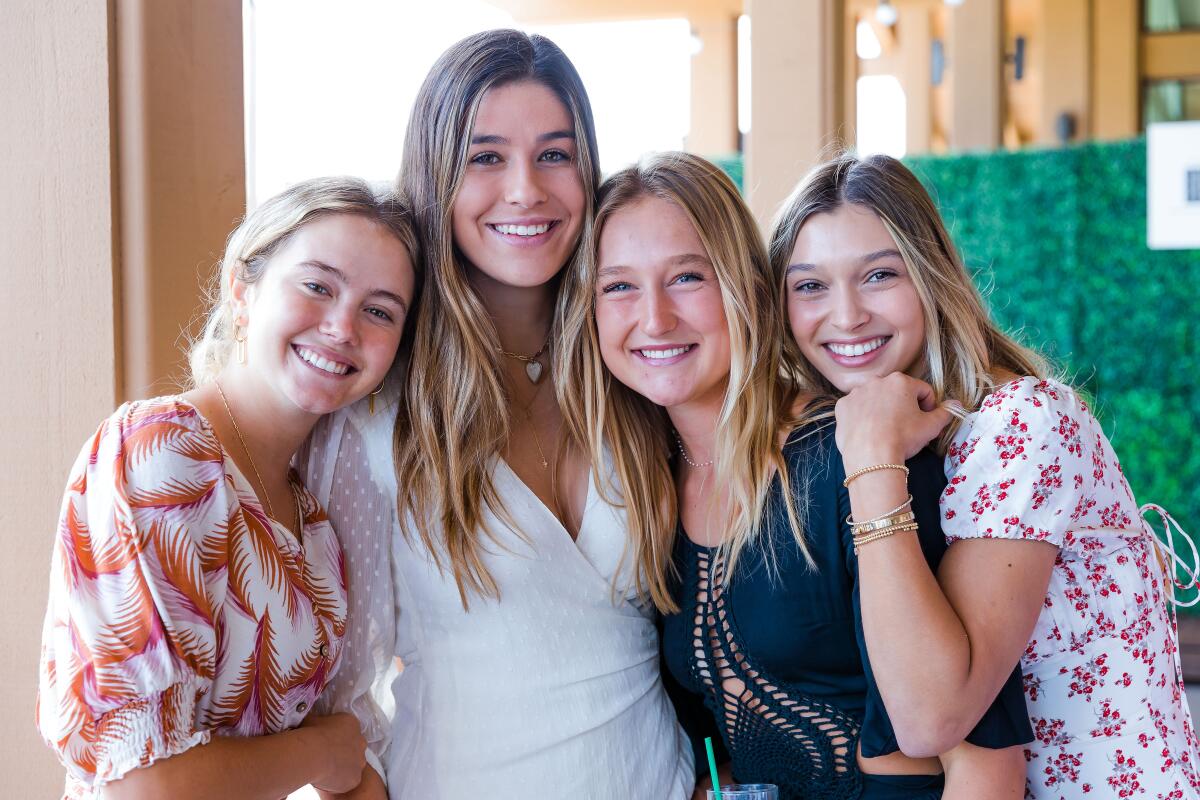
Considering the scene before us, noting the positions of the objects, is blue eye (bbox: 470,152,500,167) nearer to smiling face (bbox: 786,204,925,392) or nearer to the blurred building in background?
the blurred building in background

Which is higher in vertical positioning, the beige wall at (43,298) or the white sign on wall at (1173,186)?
the white sign on wall at (1173,186)

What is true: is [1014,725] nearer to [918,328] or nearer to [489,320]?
[918,328]

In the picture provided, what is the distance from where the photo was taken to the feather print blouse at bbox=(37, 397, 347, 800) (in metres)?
1.47

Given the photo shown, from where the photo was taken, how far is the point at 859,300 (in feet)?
6.63

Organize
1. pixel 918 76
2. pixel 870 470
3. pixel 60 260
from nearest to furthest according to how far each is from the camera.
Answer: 1. pixel 870 470
2. pixel 60 260
3. pixel 918 76

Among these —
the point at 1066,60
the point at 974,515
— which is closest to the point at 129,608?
the point at 974,515

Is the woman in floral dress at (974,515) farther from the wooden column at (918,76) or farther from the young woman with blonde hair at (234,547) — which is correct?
the wooden column at (918,76)

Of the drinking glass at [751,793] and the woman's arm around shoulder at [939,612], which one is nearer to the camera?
the woman's arm around shoulder at [939,612]

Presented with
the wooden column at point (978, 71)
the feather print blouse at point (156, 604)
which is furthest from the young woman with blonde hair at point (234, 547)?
the wooden column at point (978, 71)

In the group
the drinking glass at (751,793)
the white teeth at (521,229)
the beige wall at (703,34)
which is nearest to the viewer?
the drinking glass at (751,793)

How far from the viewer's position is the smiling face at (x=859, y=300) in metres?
2.00

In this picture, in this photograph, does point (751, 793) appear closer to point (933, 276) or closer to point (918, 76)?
point (933, 276)

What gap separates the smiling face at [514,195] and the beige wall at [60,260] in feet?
1.90

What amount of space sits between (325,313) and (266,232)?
0.61ft
